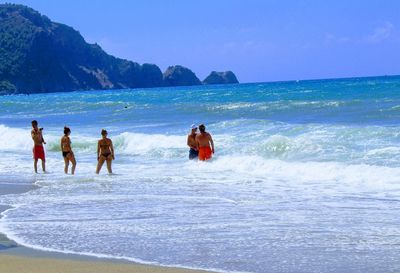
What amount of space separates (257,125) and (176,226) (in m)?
17.2

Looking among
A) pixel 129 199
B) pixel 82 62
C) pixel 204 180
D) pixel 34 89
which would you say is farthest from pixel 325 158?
pixel 82 62

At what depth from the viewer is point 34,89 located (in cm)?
15412

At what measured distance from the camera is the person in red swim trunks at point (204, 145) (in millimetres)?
17328

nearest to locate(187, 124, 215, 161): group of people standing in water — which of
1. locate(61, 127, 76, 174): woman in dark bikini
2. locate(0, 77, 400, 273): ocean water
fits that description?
locate(0, 77, 400, 273): ocean water

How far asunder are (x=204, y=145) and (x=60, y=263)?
10626 millimetres

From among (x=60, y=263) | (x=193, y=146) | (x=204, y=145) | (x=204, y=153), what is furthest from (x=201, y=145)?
(x=60, y=263)

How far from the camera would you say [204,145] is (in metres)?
17.3

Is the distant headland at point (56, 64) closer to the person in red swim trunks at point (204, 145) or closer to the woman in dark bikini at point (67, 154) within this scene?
the woman in dark bikini at point (67, 154)

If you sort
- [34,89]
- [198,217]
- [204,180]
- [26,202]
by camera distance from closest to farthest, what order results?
[198,217]
[26,202]
[204,180]
[34,89]

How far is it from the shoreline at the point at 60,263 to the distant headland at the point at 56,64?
14886 centimetres

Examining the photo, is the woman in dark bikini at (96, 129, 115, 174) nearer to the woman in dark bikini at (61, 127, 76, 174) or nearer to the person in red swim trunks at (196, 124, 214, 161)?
the woman in dark bikini at (61, 127, 76, 174)

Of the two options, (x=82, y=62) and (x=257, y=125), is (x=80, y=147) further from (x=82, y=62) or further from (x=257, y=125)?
(x=82, y=62)

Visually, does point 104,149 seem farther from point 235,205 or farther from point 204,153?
point 235,205

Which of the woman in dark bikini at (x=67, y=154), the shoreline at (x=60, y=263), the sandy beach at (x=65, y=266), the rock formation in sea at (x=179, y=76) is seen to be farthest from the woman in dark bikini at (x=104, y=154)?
the rock formation in sea at (x=179, y=76)
